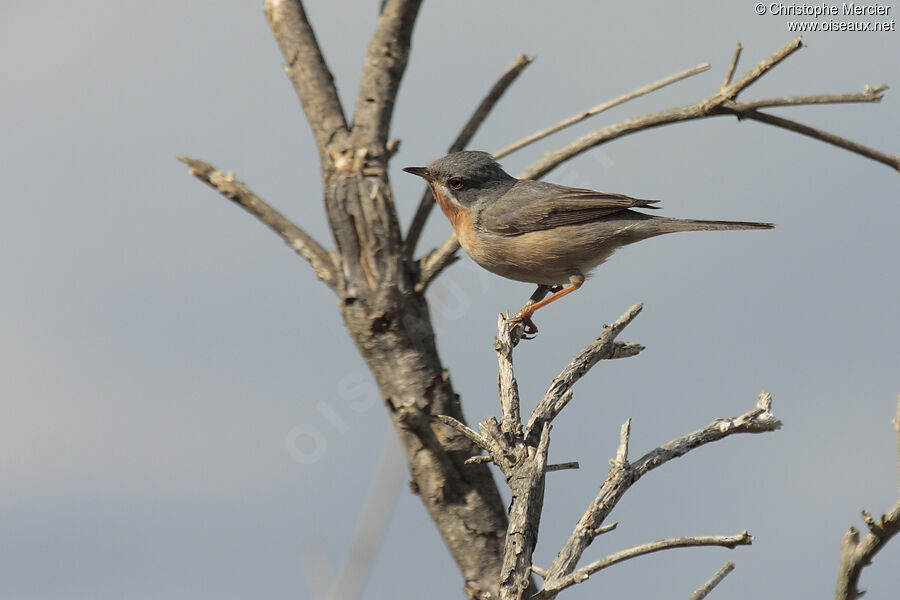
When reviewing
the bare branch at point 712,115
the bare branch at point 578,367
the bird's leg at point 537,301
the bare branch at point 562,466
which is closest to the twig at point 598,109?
the bare branch at point 712,115

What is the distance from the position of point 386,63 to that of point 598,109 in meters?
2.37

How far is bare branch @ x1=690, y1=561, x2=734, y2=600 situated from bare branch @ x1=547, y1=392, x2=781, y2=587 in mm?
576

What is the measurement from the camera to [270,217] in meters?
9.23

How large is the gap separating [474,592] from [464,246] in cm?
351

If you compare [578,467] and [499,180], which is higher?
[499,180]

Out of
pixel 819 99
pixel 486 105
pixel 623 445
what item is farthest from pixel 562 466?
pixel 486 105

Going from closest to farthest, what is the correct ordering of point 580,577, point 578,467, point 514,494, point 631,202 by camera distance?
1. point 580,577
2. point 514,494
3. point 578,467
4. point 631,202

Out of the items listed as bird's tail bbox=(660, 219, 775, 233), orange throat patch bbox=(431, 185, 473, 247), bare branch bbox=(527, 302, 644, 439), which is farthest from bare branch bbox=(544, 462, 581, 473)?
orange throat patch bbox=(431, 185, 473, 247)

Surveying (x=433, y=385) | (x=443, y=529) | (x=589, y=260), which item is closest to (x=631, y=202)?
(x=589, y=260)

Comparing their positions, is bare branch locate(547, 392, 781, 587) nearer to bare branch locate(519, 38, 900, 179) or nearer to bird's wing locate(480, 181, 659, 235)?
bird's wing locate(480, 181, 659, 235)

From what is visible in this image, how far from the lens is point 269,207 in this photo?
927 cm

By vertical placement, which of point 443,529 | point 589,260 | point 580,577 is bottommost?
point 580,577

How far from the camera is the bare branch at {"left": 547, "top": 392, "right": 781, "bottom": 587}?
424 centimetres

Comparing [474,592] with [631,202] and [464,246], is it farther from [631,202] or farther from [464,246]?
[631,202]
